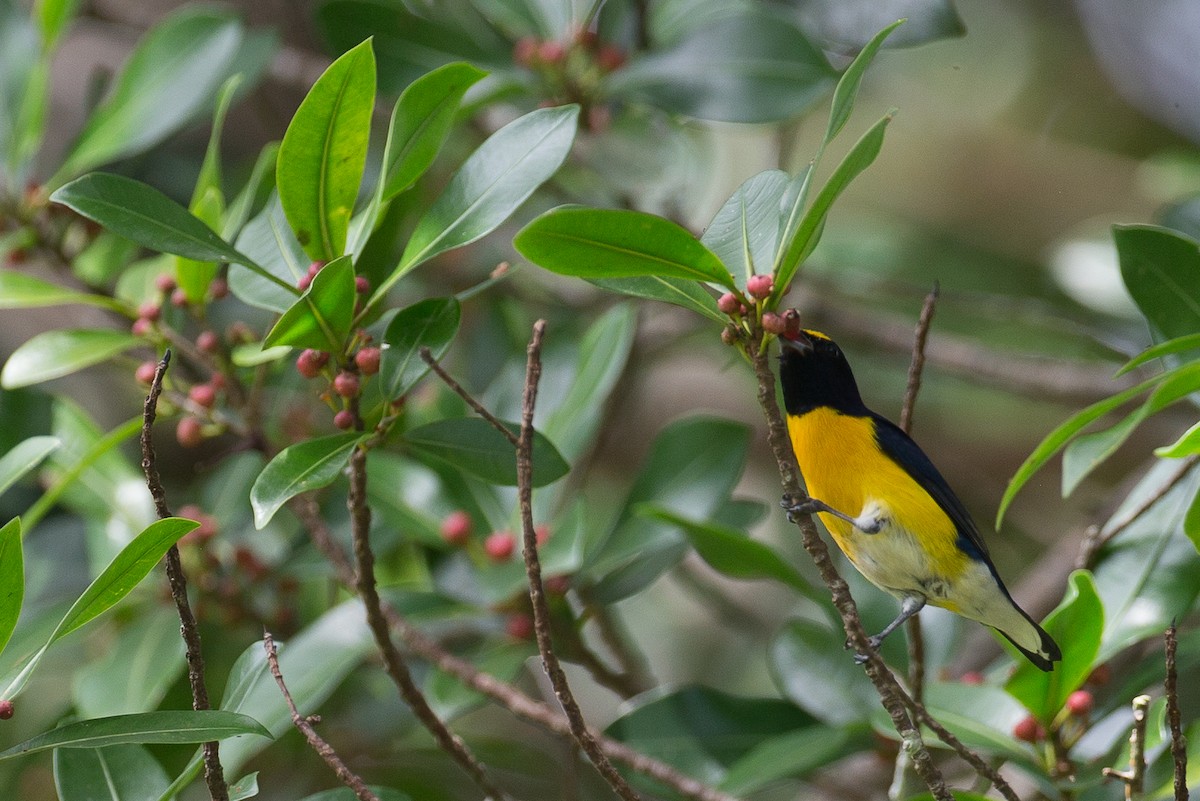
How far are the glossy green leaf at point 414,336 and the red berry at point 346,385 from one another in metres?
0.03

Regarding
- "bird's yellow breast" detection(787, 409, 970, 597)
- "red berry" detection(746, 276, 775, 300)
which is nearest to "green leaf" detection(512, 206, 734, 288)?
"red berry" detection(746, 276, 775, 300)

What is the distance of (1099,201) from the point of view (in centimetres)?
510

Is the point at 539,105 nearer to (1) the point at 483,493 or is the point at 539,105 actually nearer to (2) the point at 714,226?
(1) the point at 483,493

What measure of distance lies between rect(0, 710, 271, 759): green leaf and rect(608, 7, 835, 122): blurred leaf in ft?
5.13

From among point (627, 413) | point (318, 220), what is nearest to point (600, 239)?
point (318, 220)

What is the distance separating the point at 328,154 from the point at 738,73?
119 cm

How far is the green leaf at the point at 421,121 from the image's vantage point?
143 cm

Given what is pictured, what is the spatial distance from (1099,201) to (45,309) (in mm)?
4107

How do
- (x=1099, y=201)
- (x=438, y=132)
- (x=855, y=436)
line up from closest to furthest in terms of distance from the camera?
(x=438, y=132) → (x=855, y=436) → (x=1099, y=201)

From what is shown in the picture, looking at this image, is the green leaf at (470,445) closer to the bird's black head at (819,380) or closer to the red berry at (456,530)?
the bird's black head at (819,380)

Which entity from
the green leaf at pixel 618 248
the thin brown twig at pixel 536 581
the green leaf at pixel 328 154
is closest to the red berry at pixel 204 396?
the green leaf at pixel 328 154

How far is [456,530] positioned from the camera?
2.41 meters

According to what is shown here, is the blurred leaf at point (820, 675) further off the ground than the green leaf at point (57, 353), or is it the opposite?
the green leaf at point (57, 353)

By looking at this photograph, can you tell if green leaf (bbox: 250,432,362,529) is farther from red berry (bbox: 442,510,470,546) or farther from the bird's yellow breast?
red berry (bbox: 442,510,470,546)
